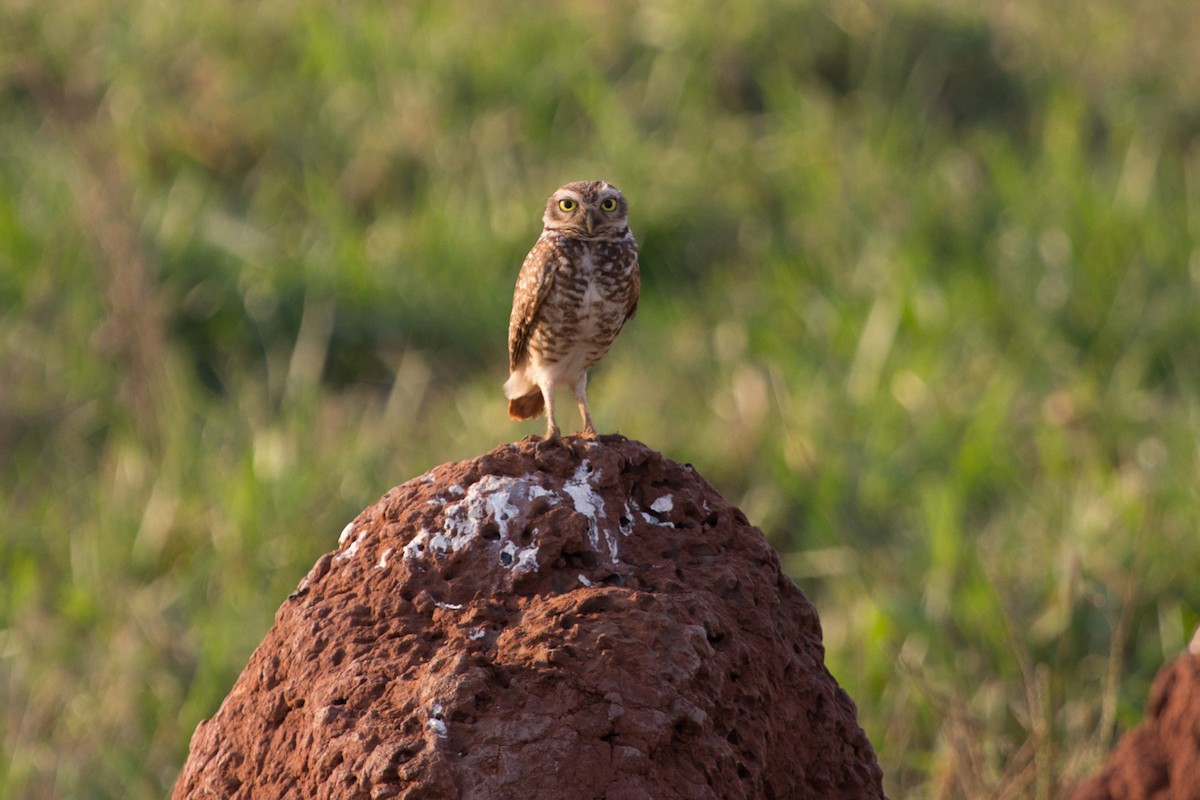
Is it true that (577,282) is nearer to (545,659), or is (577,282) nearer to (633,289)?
(633,289)

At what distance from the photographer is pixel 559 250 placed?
138 inches

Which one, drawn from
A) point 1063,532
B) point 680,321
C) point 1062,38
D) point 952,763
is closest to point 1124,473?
point 1063,532

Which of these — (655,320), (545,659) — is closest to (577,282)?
(545,659)

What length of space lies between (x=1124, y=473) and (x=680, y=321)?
2226 mm

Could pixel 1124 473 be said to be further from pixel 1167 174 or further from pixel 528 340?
pixel 528 340

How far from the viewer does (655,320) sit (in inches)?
307

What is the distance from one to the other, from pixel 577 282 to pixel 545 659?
1.21m

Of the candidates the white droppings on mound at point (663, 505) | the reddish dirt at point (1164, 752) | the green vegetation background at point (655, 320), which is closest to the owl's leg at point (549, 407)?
the white droppings on mound at point (663, 505)

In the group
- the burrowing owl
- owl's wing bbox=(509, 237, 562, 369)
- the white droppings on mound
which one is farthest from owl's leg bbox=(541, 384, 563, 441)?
the white droppings on mound

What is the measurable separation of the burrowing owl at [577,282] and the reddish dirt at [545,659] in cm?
66

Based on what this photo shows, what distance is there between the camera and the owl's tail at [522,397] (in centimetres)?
379

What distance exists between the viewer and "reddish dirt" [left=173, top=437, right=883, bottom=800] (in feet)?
7.96

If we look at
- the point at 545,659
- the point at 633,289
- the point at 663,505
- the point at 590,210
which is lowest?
the point at 545,659

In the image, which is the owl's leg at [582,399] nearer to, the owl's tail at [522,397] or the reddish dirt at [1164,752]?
the owl's tail at [522,397]
